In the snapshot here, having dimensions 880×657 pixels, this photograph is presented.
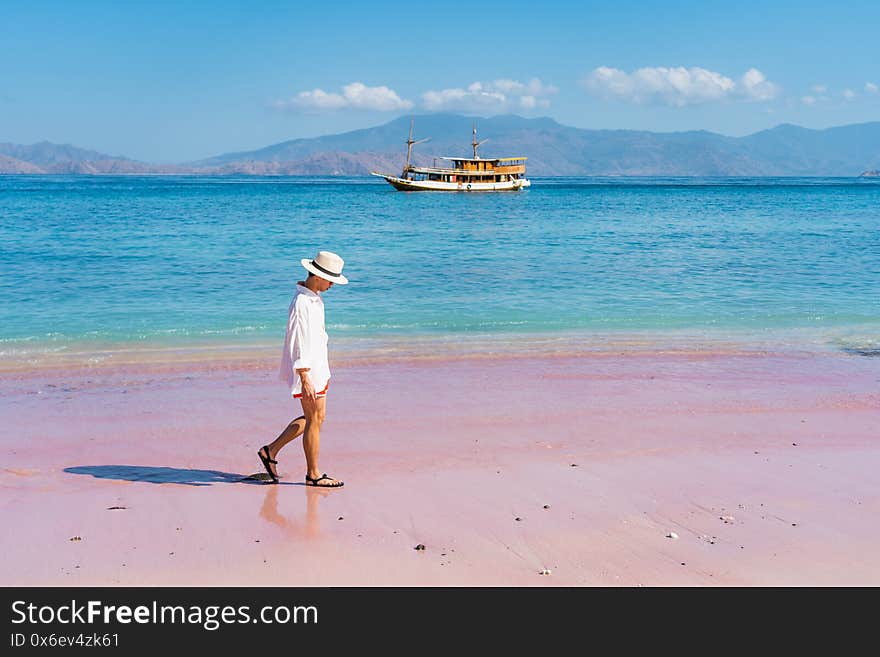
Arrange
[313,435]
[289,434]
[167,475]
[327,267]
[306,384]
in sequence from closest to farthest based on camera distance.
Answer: [327,267]
[306,384]
[313,435]
[289,434]
[167,475]

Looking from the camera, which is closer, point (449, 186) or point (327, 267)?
point (327, 267)

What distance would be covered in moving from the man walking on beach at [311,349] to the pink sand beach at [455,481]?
0.33 m

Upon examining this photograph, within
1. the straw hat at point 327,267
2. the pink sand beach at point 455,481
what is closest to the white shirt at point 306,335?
the straw hat at point 327,267

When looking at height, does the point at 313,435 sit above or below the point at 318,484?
above

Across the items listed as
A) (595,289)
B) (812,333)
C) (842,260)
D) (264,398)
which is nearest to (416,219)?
(842,260)

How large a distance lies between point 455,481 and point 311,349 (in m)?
1.34

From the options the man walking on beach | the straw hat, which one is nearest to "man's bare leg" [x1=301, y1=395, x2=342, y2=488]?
the man walking on beach

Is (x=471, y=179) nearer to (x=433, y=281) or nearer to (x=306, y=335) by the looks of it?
(x=433, y=281)

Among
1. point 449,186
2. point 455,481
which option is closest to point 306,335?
point 455,481

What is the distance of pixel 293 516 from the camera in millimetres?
5398

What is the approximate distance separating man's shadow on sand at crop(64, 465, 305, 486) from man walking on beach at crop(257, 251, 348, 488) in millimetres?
323

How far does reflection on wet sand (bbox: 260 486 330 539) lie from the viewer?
515 centimetres

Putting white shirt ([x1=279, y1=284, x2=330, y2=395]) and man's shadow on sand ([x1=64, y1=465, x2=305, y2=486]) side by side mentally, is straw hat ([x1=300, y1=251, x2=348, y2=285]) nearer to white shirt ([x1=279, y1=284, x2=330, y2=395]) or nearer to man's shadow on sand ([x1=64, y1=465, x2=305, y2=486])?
white shirt ([x1=279, y1=284, x2=330, y2=395])
